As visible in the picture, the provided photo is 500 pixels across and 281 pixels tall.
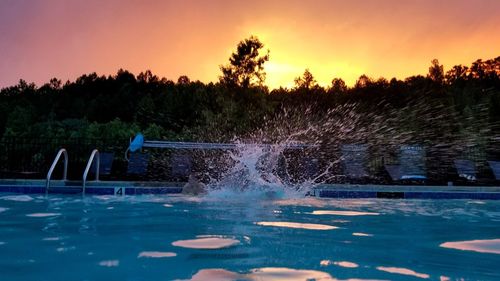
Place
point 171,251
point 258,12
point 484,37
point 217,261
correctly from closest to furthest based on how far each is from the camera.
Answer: point 217,261 → point 171,251 → point 258,12 → point 484,37

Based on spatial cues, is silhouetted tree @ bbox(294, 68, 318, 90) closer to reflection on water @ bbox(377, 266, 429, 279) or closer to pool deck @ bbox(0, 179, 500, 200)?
pool deck @ bbox(0, 179, 500, 200)

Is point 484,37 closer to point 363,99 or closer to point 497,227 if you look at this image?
point 497,227

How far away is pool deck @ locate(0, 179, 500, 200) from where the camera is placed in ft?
29.9

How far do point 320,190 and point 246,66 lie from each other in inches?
619

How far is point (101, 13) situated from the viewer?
1491cm

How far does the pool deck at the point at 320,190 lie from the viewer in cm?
911

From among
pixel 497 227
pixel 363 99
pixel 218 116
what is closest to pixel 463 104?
pixel 363 99

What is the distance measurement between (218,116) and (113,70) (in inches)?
2034

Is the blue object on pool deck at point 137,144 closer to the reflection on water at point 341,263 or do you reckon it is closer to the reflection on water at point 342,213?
the reflection on water at point 342,213

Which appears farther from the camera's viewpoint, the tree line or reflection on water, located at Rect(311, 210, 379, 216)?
the tree line

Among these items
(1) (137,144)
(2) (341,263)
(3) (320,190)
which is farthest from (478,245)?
(1) (137,144)

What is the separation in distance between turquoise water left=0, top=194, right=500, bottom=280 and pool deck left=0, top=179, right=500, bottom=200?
8.32ft

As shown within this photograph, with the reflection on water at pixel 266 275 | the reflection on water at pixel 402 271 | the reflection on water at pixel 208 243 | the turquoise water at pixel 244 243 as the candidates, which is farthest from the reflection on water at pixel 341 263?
the reflection on water at pixel 208 243

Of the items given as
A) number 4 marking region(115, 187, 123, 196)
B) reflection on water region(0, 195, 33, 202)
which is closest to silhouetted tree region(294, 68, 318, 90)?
number 4 marking region(115, 187, 123, 196)
